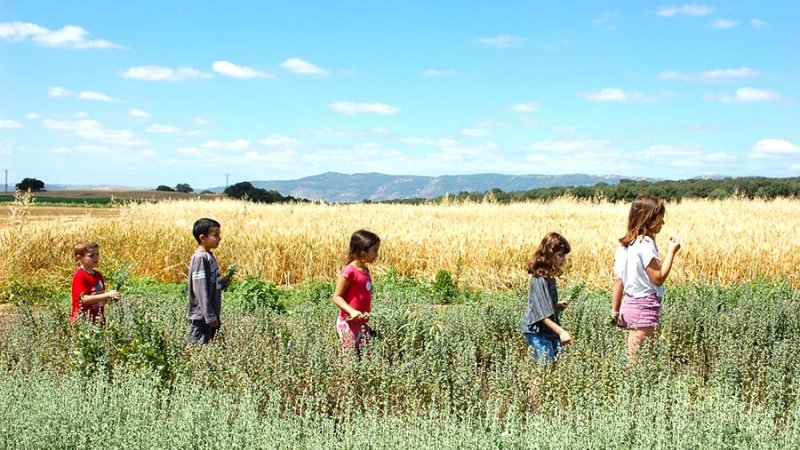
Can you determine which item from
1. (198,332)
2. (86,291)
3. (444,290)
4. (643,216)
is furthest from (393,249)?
(643,216)

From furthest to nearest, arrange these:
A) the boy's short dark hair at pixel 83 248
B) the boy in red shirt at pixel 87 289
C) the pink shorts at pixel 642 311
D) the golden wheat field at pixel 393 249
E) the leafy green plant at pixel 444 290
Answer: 1. the golden wheat field at pixel 393 249
2. the leafy green plant at pixel 444 290
3. the boy's short dark hair at pixel 83 248
4. the boy in red shirt at pixel 87 289
5. the pink shorts at pixel 642 311

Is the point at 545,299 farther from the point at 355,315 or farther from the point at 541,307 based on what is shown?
the point at 355,315

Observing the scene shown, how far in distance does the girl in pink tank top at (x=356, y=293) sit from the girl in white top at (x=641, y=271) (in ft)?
7.53

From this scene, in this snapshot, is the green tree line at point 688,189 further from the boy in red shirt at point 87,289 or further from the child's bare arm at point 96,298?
the child's bare arm at point 96,298

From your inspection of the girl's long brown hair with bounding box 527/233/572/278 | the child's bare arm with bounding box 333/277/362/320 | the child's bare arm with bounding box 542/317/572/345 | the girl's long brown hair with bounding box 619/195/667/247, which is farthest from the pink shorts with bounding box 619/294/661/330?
the child's bare arm with bounding box 333/277/362/320

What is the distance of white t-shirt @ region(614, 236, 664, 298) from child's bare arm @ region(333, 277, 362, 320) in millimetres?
2493

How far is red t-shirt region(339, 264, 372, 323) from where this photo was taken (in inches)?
266

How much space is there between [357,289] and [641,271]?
2606 millimetres

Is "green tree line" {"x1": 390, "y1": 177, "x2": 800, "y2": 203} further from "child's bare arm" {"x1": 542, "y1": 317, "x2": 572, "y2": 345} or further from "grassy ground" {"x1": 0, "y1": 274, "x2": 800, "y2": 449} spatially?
"child's bare arm" {"x1": 542, "y1": 317, "x2": 572, "y2": 345}

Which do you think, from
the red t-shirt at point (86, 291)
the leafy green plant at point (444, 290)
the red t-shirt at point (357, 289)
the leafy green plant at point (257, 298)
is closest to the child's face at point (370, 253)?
the red t-shirt at point (357, 289)

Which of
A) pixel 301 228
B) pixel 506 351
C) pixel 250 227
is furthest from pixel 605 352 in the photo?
pixel 250 227

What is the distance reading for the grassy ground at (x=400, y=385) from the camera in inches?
184

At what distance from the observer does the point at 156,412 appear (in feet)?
17.4

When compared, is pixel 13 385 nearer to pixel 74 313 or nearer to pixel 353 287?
pixel 74 313
